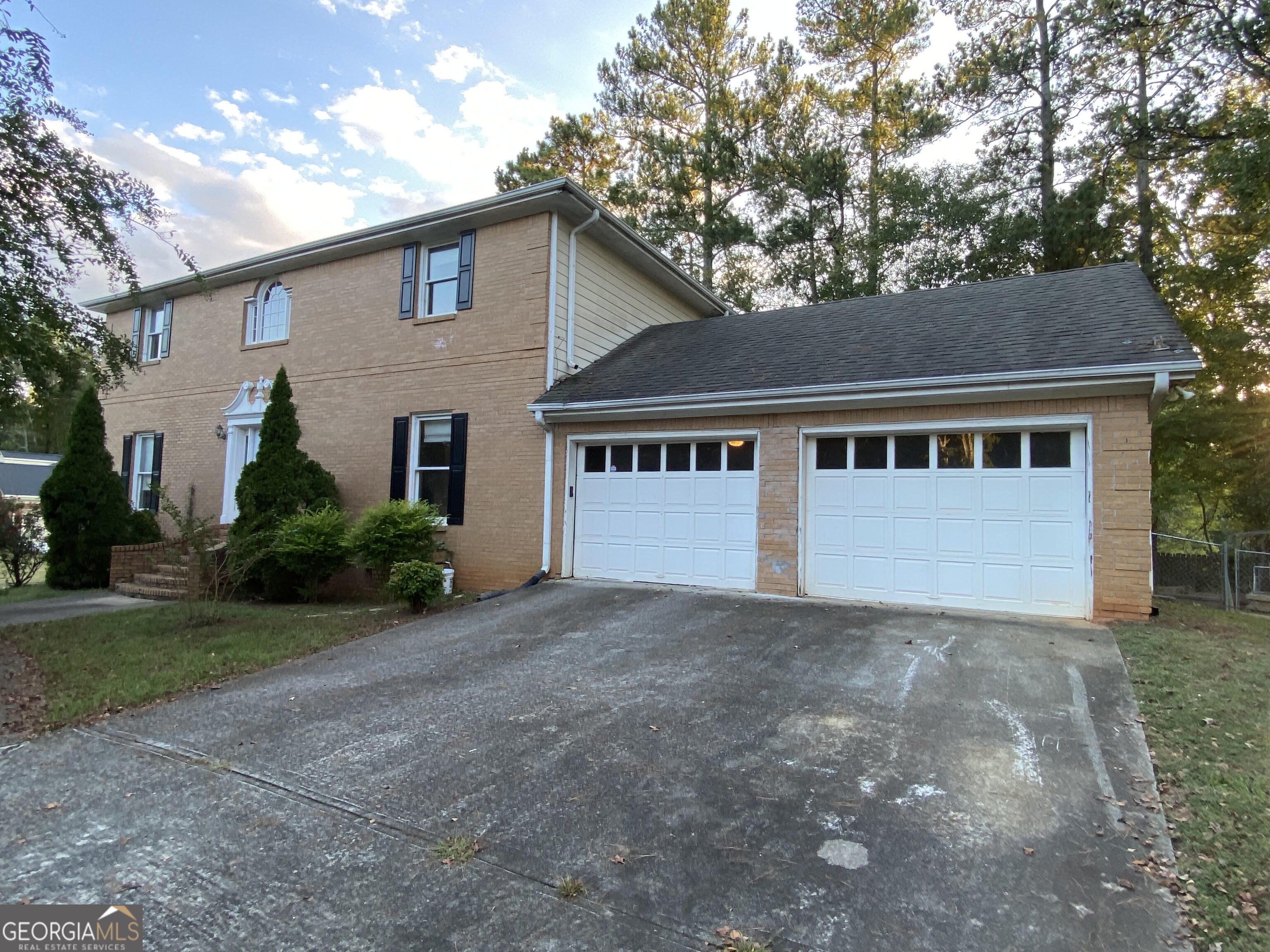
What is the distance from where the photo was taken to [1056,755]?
3736 mm

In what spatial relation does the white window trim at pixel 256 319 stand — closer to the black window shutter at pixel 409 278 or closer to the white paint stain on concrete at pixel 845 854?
the black window shutter at pixel 409 278

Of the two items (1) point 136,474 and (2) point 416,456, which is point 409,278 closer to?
(2) point 416,456

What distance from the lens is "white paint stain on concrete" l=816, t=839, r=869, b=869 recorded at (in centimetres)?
276

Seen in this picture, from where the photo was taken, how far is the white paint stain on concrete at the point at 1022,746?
3.52 metres

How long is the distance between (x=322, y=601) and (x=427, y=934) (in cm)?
882

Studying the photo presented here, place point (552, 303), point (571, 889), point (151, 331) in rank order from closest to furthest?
point (571, 889) → point (552, 303) → point (151, 331)

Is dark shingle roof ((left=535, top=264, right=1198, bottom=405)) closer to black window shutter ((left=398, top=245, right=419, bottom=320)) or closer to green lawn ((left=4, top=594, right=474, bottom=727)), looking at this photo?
black window shutter ((left=398, top=245, right=419, bottom=320))

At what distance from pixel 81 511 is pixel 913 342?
13782mm

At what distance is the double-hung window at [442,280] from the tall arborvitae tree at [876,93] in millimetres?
12892

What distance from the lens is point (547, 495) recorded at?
9734 mm

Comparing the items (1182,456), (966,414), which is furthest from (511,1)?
(1182,456)

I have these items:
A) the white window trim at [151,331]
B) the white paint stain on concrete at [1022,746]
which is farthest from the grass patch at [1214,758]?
the white window trim at [151,331]

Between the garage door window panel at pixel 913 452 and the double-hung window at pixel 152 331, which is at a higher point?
the double-hung window at pixel 152 331

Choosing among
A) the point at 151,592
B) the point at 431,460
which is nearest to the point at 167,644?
the point at 151,592
